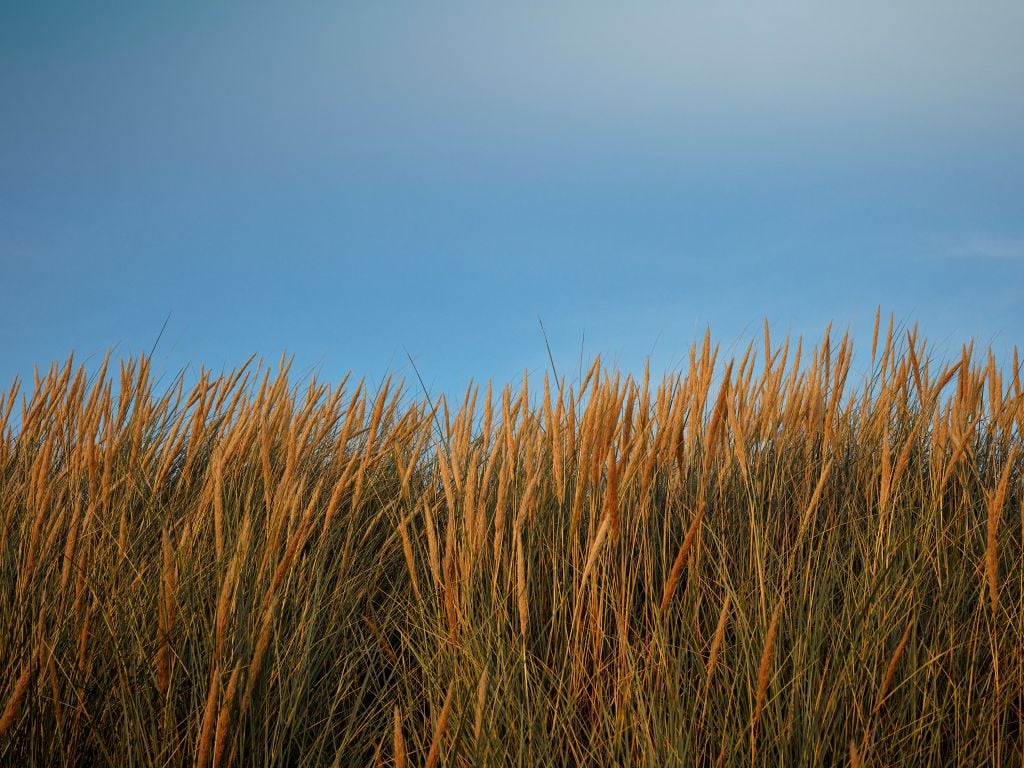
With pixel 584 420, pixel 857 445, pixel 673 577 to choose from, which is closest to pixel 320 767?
pixel 673 577

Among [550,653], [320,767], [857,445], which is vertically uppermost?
[857,445]

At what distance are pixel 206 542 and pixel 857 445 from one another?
89.6 inches

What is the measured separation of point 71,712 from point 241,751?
0.44 m

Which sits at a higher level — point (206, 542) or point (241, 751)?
point (206, 542)

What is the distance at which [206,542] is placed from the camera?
7.29ft

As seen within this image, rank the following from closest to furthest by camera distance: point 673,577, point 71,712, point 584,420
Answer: point 673,577, point 71,712, point 584,420

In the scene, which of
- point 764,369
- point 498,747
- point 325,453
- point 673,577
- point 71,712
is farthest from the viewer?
point 325,453

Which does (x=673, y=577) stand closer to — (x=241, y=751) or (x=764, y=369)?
(x=241, y=751)

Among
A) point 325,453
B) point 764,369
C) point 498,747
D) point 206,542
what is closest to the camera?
point 498,747

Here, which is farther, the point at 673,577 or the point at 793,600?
the point at 793,600

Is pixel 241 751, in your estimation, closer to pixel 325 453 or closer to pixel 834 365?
pixel 325 453

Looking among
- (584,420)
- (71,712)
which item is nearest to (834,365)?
(584,420)

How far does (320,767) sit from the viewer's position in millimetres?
1882

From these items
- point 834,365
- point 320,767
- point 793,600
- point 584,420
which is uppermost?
point 834,365
